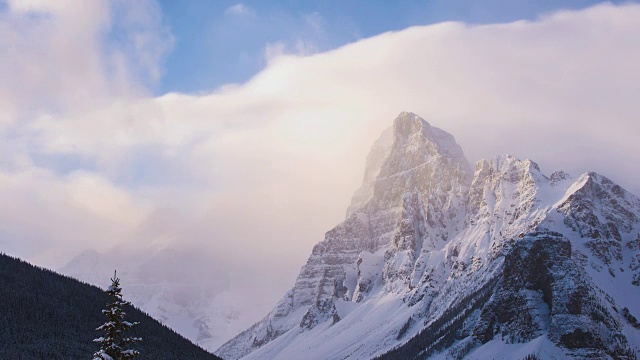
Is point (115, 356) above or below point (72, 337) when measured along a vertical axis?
below

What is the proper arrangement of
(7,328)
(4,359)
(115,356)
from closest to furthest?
(115,356) → (4,359) → (7,328)

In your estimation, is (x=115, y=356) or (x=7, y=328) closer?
(x=115, y=356)

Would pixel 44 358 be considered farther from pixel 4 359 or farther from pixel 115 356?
pixel 115 356

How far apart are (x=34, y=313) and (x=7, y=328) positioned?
49.0ft

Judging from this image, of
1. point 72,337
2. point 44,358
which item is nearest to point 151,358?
point 72,337

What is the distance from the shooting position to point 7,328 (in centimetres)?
18412

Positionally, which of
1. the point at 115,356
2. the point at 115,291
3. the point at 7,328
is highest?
the point at 7,328

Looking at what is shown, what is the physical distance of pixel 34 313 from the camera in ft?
653

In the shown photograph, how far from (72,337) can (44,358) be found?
22147mm

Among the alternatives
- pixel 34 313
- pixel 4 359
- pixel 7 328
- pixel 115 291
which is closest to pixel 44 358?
pixel 4 359

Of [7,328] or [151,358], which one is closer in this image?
[7,328]

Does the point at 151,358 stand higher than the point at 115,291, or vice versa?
the point at 151,358

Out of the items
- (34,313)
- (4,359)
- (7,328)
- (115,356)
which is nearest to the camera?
(115,356)

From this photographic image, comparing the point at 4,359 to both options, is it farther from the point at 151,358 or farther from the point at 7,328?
the point at 151,358
